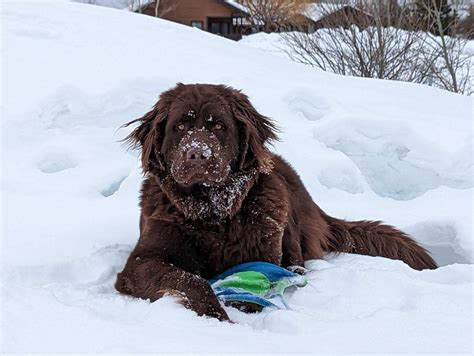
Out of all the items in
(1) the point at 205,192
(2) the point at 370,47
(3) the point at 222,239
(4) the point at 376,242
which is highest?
(2) the point at 370,47

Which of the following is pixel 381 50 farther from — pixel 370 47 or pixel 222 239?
pixel 222 239

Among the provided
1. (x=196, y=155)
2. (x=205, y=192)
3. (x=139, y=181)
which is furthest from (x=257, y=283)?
(x=139, y=181)

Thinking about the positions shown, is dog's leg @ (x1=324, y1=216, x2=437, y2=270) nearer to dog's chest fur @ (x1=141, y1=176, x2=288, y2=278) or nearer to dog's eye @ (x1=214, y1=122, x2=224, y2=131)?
dog's chest fur @ (x1=141, y1=176, x2=288, y2=278)

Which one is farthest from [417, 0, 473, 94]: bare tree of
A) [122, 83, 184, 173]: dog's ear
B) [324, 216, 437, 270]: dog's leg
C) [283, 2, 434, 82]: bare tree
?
[122, 83, 184, 173]: dog's ear

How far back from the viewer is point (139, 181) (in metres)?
5.59

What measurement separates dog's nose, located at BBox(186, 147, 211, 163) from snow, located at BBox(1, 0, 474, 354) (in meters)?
0.75

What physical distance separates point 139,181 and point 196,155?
227cm

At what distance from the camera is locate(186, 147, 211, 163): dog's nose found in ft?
11.2

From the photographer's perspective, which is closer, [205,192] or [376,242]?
[205,192]

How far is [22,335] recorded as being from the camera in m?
2.51

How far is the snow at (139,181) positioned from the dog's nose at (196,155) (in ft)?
2.47

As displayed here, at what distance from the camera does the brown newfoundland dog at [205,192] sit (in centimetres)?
352

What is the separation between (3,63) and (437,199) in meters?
5.04

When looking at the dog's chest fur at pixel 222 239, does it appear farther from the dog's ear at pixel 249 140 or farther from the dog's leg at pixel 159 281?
the dog's ear at pixel 249 140
